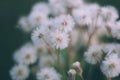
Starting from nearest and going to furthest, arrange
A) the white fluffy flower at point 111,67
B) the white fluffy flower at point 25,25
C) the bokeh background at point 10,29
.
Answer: the white fluffy flower at point 111,67 → the white fluffy flower at point 25,25 → the bokeh background at point 10,29

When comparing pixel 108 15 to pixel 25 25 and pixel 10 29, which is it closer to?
pixel 25 25

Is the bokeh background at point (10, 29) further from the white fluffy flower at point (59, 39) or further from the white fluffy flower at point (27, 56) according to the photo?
the white fluffy flower at point (59, 39)

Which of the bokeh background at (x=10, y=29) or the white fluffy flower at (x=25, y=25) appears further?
the bokeh background at (x=10, y=29)

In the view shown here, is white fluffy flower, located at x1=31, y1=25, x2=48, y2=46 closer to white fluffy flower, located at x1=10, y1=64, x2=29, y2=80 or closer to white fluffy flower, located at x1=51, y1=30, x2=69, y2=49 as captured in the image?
white fluffy flower, located at x1=51, y1=30, x2=69, y2=49

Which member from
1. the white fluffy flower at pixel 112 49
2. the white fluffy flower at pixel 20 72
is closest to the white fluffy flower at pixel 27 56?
the white fluffy flower at pixel 20 72

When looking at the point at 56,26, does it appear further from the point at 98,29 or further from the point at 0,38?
the point at 0,38

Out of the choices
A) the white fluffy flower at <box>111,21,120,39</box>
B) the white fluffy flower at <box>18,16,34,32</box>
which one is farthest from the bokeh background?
the white fluffy flower at <box>111,21,120,39</box>
